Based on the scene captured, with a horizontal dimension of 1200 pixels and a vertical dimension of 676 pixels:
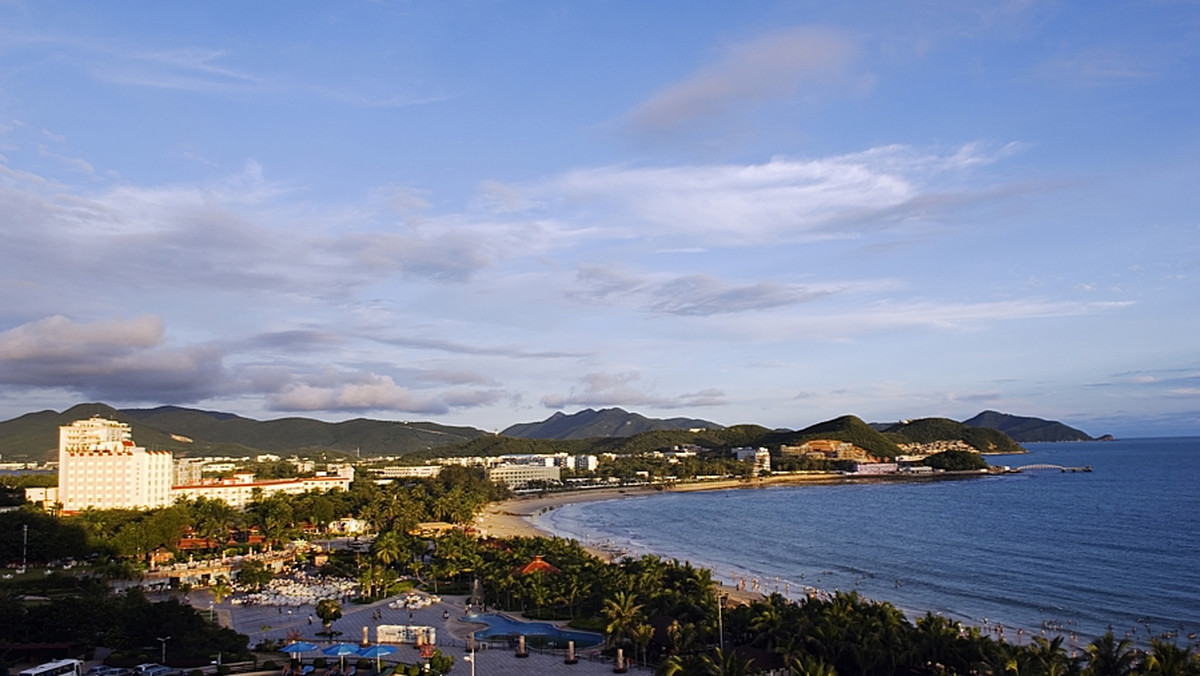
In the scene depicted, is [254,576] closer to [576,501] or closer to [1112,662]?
[1112,662]

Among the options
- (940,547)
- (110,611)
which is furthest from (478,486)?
(110,611)

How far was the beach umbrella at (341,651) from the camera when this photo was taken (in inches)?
1222

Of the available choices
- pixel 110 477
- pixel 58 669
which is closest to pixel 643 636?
pixel 58 669

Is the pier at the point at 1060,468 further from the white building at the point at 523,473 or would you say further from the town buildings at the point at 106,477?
the town buildings at the point at 106,477

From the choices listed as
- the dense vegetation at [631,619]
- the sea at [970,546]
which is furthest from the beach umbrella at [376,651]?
the sea at [970,546]

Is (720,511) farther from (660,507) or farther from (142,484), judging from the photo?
(142,484)

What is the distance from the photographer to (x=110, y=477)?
87.1m

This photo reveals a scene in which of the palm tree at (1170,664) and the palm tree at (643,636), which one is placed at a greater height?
the palm tree at (1170,664)

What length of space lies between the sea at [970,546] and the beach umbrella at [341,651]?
27.9m

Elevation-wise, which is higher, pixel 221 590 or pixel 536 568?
pixel 536 568

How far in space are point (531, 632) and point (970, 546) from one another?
46.6 m

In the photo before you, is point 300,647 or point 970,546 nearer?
point 300,647

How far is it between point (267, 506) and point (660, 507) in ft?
184

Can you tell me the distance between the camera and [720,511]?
4274 inches
